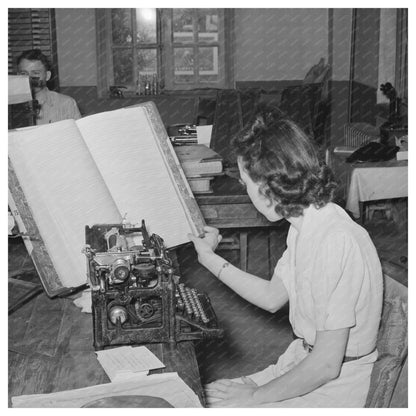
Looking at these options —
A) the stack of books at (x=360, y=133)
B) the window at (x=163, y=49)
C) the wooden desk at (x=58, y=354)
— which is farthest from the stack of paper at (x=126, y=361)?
the window at (x=163, y=49)

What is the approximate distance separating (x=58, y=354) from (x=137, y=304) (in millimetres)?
258

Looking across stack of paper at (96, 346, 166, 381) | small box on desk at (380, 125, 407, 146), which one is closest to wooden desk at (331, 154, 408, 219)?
small box on desk at (380, 125, 407, 146)

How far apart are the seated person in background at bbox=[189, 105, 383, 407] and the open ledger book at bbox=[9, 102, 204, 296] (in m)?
0.57

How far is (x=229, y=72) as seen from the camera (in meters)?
8.84

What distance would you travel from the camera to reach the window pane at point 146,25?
8.59 metres

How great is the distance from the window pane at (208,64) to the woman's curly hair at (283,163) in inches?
280

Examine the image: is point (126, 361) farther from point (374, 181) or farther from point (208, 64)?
point (208, 64)

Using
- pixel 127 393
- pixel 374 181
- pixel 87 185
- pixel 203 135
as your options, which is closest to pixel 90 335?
pixel 127 393

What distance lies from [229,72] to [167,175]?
6608 mm

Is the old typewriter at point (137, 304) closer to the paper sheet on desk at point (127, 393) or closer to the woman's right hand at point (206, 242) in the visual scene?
the paper sheet on desk at point (127, 393)

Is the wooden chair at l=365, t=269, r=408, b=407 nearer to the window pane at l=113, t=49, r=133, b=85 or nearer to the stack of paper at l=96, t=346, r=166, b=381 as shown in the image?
the stack of paper at l=96, t=346, r=166, b=381

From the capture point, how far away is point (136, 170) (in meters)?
2.39
